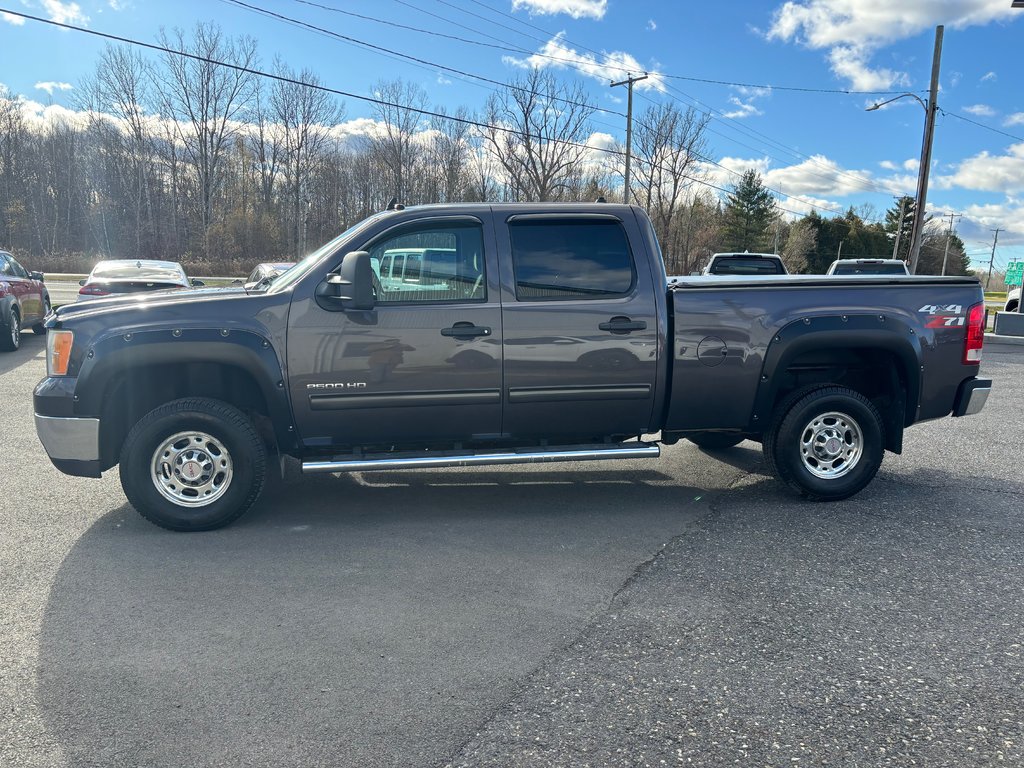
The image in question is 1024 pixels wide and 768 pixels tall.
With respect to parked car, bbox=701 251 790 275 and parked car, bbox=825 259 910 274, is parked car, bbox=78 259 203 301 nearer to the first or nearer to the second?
parked car, bbox=701 251 790 275

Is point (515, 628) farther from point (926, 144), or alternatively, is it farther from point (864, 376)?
point (926, 144)

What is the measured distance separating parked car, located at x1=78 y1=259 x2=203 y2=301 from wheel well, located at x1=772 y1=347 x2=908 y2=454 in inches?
396

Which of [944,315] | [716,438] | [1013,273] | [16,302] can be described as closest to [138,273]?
[16,302]

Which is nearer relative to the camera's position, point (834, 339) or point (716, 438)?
point (834, 339)

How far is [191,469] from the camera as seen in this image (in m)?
4.57

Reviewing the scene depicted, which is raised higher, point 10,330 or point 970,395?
point 970,395

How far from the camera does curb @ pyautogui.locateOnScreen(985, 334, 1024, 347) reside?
58.0 feet

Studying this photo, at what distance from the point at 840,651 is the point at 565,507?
7.53 ft

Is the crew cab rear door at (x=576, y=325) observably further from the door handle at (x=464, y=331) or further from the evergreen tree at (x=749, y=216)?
the evergreen tree at (x=749, y=216)

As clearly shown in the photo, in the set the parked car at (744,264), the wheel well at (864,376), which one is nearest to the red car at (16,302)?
the parked car at (744,264)

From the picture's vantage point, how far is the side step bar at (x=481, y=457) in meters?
4.64

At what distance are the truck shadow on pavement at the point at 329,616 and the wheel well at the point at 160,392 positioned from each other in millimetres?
616

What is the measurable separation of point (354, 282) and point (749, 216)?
213 feet

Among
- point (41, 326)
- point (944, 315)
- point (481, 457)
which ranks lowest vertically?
point (41, 326)
